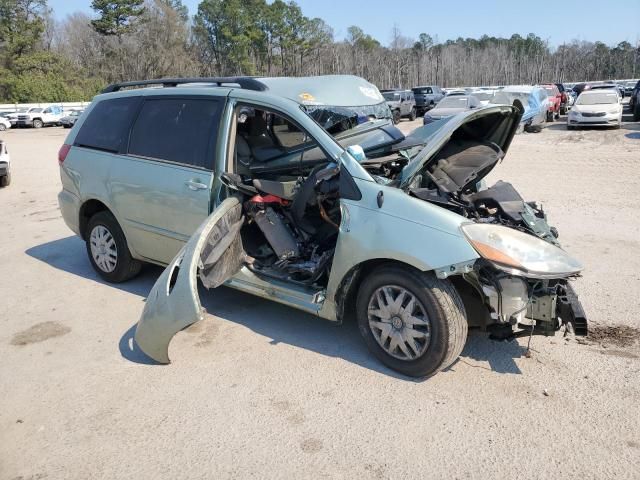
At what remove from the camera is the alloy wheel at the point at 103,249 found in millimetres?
5590

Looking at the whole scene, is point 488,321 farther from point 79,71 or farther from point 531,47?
point 531,47

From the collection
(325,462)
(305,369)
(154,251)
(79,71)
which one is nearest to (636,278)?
(305,369)

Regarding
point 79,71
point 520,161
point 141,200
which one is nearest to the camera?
point 141,200

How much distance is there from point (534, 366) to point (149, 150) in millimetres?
3798

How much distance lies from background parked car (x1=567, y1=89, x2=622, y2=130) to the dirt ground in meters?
17.0

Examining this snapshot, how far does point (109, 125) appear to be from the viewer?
5551 mm

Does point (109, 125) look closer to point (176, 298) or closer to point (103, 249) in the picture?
point (103, 249)

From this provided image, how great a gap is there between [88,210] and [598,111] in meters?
19.9

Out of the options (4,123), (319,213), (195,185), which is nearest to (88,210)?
(195,185)

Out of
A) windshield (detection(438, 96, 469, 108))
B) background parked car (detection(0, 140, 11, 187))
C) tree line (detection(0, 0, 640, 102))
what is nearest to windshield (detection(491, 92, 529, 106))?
windshield (detection(438, 96, 469, 108))

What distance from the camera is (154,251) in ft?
16.8

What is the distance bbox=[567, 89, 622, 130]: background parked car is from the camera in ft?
66.1

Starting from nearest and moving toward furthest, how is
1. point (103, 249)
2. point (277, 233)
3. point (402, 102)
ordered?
point (277, 233) → point (103, 249) → point (402, 102)

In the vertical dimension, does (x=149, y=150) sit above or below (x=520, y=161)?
above
